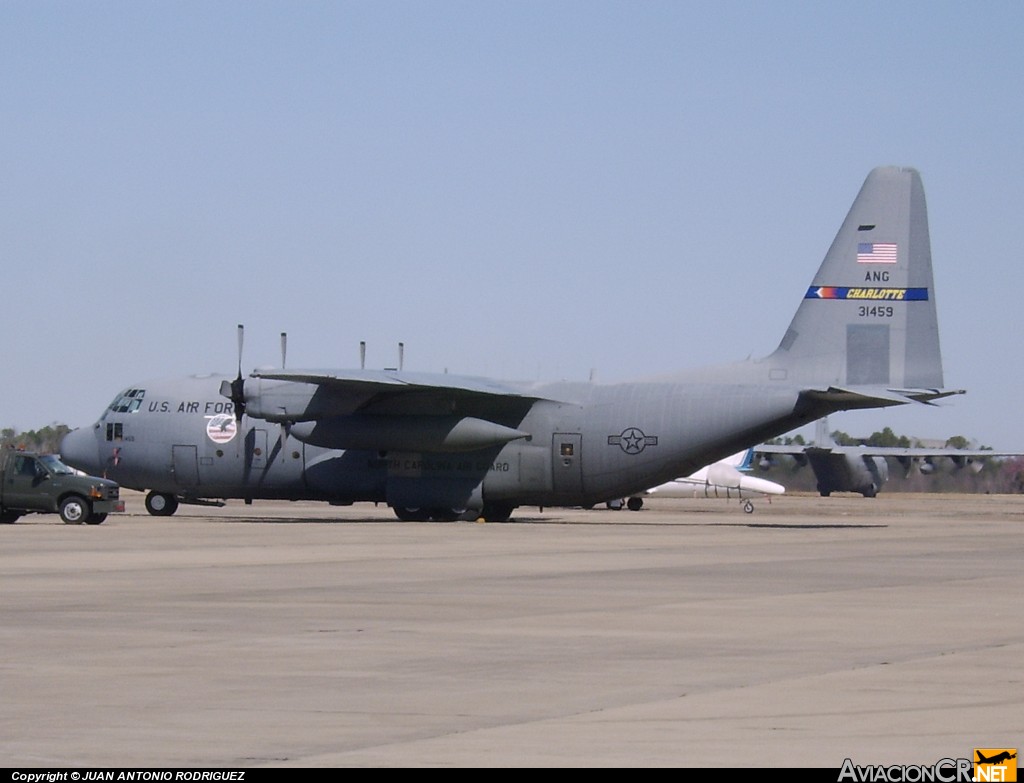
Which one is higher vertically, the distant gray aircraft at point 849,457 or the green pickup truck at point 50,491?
the distant gray aircraft at point 849,457

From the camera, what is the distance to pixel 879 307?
131 ft

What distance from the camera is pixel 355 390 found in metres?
40.4

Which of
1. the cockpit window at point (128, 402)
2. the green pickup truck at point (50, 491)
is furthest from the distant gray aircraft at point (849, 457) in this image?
the green pickup truck at point (50, 491)

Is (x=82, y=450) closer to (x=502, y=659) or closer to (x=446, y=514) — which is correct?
(x=446, y=514)

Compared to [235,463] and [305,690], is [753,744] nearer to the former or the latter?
[305,690]

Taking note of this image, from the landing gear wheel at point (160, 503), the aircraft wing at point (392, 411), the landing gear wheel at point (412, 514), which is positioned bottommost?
the landing gear wheel at point (412, 514)

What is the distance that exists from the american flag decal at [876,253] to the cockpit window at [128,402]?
2018cm

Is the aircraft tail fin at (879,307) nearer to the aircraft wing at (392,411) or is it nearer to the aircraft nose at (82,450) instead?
the aircraft wing at (392,411)

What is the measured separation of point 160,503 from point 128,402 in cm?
317

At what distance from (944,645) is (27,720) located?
805cm

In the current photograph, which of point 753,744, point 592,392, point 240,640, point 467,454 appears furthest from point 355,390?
point 753,744

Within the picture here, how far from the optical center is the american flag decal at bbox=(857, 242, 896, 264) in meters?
40.0

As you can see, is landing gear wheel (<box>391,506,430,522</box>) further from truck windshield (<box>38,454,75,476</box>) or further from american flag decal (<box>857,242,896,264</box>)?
american flag decal (<box>857,242,896,264</box>)

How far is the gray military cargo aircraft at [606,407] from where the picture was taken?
130ft
